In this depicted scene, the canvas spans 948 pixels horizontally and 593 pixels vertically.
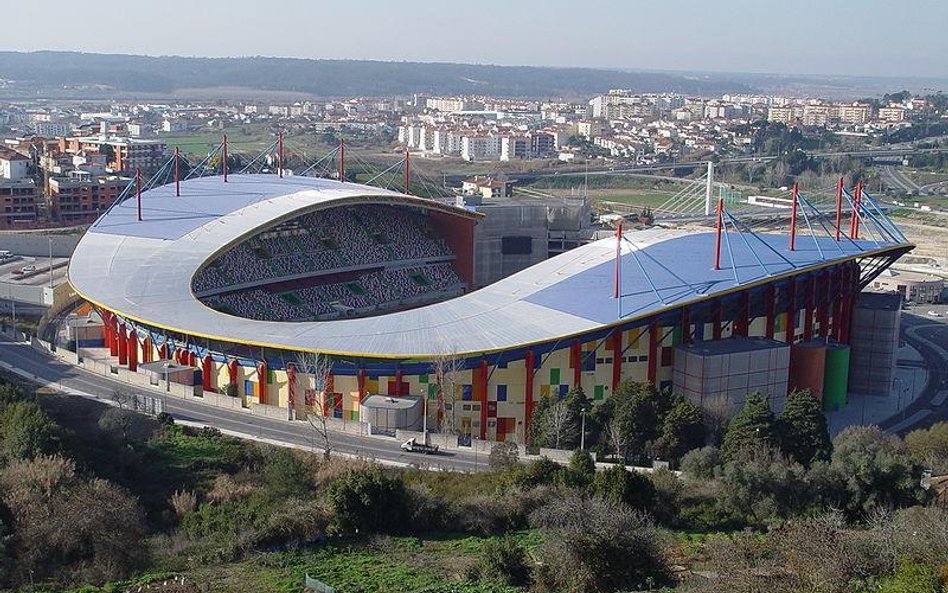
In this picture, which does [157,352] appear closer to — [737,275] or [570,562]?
[737,275]

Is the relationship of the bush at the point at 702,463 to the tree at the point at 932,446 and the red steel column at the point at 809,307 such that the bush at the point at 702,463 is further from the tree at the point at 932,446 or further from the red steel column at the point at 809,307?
the red steel column at the point at 809,307

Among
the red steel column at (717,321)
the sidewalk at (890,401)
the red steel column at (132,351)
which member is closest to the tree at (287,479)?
the red steel column at (132,351)

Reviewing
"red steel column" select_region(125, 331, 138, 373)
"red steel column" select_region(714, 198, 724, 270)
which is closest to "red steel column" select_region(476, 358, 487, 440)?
"red steel column" select_region(714, 198, 724, 270)

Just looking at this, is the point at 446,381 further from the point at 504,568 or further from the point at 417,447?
the point at 504,568

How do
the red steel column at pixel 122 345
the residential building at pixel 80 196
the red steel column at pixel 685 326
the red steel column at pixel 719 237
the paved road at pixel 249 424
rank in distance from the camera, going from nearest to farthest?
the paved road at pixel 249 424
the red steel column at pixel 685 326
the red steel column at pixel 719 237
the red steel column at pixel 122 345
the residential building at pixel 80 196

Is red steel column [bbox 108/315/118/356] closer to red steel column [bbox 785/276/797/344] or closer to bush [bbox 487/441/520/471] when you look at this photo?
bush [bbox 487/441/520/471]

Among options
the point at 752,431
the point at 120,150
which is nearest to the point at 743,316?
the point at 752,431
